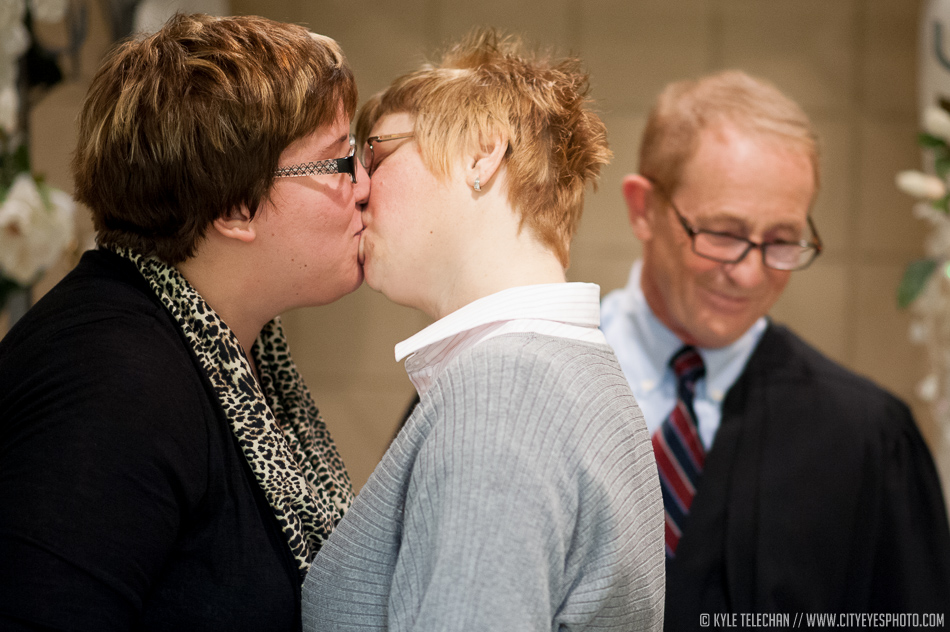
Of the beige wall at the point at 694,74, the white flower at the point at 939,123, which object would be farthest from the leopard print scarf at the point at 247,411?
the white flower at the point at 939,123

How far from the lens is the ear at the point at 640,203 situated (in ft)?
6.82

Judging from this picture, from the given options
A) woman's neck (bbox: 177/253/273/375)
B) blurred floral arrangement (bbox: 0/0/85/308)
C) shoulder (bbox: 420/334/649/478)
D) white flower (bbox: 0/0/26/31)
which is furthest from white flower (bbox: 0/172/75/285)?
shoulder (bbox: 420/334/649/478)

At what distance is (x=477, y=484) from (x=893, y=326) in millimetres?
2902

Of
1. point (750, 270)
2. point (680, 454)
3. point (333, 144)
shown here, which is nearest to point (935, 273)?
point (750, 270)

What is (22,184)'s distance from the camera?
1801mm

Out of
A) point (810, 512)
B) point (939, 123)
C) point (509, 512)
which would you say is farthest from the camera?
point (939, 123)

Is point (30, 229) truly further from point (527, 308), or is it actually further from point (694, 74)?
point (694, 74)

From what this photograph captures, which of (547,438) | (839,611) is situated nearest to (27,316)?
(547,438)

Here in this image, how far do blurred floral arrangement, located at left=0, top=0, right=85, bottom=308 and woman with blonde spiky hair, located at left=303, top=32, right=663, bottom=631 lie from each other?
91 cm

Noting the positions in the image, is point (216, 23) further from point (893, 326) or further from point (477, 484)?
point (893, 326)

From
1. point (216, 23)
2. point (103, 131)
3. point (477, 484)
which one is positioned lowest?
point (477, 484)

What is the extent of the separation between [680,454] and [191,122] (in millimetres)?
1335

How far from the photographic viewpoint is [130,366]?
1044mm

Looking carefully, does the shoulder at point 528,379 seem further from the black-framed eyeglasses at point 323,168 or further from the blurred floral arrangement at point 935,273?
the blurred floral arrangement at point 935,273
